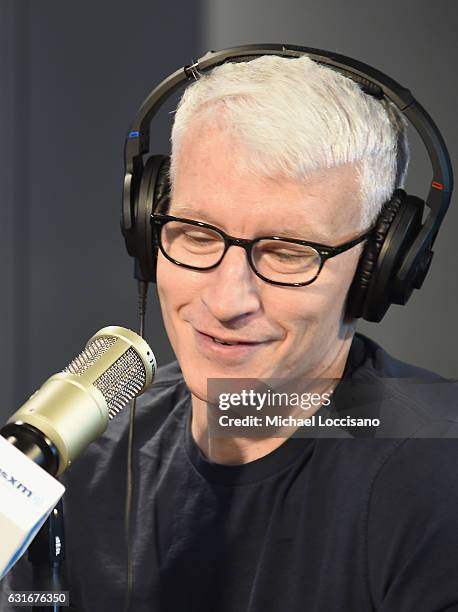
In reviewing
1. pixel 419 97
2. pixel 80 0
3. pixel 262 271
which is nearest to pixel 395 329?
pixel 419 97

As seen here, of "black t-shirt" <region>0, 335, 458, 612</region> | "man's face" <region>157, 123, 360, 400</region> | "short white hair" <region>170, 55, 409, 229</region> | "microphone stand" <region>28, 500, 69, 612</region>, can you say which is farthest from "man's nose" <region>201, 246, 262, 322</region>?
"microphone stand" <region>28, 500, 69, 612</region>

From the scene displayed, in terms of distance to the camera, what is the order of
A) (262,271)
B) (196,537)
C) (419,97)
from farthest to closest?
(419,97) < (196,537) < (262,271)

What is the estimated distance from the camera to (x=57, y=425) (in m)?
0.69

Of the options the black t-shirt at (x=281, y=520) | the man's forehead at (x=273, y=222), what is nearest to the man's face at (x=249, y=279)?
the man's forehead at (x=273, y=222)

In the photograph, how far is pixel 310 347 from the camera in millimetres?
1141

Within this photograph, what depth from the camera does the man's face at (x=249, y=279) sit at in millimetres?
1062

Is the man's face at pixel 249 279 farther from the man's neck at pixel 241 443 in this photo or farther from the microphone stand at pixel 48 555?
the microphone stand at pixel 48 555

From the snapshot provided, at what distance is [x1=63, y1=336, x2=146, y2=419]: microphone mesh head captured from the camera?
0.76m

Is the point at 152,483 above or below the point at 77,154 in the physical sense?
below

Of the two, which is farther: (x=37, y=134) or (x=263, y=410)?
(x=37, y=134)

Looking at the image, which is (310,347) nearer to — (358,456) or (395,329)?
(358,456)

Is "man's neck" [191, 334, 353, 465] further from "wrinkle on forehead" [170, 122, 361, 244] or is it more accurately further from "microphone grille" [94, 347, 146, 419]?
"microphone grille" [94, 347, 146, 419]

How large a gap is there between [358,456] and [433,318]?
687mm

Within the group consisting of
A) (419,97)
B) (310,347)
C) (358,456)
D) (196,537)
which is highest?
(419,97)
